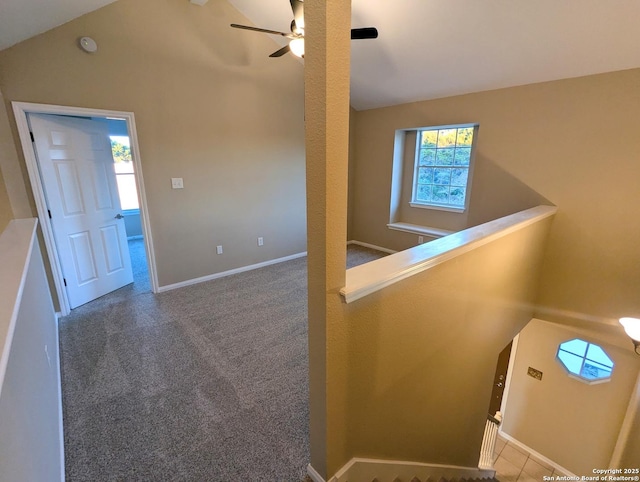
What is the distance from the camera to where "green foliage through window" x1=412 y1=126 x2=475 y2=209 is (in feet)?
13.2

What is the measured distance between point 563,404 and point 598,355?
2.85 feet

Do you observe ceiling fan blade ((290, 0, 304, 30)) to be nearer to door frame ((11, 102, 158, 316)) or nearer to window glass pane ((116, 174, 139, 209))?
door frame ((11, 102, 158, 316))

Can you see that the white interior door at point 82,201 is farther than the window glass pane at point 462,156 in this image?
No

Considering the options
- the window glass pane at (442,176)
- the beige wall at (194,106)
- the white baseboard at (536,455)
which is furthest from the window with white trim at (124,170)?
the white baseboard at (536,455)

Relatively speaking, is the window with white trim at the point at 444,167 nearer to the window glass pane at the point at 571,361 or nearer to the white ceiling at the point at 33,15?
the window glass pane at the point at 571,361

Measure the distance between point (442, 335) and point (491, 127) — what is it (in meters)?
2.82

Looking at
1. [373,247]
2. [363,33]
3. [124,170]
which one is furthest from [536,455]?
[124,170]

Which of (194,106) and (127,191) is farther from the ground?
(194,106)

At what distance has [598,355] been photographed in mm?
3430

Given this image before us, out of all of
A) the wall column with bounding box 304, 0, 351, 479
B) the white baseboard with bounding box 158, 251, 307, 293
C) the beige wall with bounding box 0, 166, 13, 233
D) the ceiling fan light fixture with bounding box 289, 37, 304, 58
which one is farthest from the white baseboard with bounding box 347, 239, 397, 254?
the beige wall with bounding box 0, 166, 13, 233

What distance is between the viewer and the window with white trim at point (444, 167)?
157 inches

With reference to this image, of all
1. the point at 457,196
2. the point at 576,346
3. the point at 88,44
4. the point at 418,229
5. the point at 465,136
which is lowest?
the point at 576,346

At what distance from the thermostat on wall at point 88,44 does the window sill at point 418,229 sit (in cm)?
412

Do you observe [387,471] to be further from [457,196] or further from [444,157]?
[444,157]
